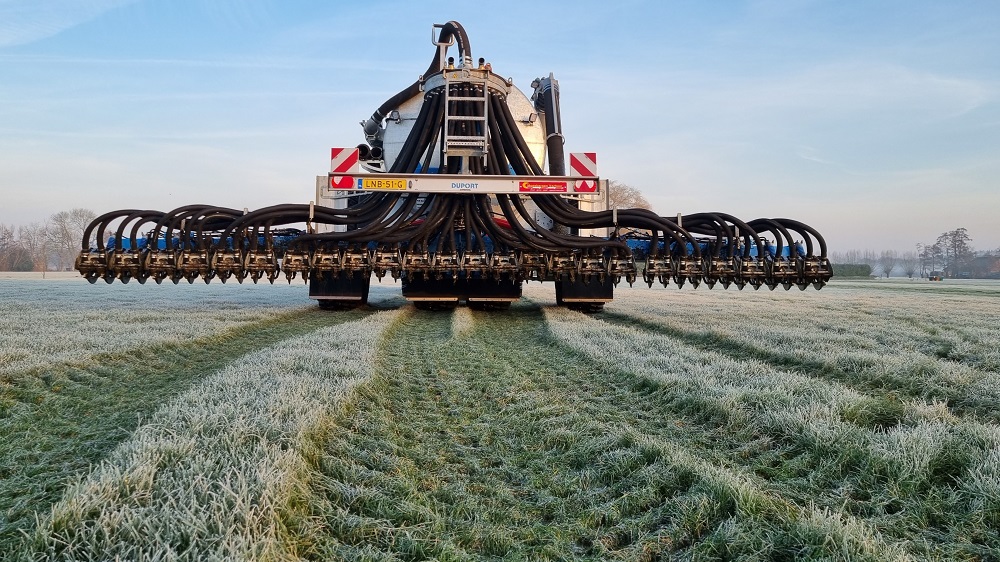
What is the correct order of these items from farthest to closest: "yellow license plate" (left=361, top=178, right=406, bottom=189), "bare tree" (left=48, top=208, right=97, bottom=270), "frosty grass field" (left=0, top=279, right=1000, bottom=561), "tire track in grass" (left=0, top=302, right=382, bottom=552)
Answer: "bare tree" (left=48, top=208, right=97, bottom=270), "yellow license plate" (left=361, top=178, right=406, bottom=189), "tire track in grass" (left=0, top=302, right=382, bottom=552), "frosty grass field" (left=0, top=279, right=1000, bottom=561)

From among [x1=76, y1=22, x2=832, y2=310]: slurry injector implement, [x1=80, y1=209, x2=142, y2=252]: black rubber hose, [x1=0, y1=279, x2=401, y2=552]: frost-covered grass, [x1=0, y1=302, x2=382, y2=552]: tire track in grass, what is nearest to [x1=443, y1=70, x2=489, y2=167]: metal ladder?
[x1=76, y1=22, x2=832, y2=310]: slurry injector implement

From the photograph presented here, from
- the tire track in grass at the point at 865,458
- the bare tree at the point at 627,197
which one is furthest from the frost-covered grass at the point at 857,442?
the bare tree at the point at 627,197

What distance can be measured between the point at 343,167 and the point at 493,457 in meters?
5.95

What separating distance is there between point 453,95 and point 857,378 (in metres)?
6.35

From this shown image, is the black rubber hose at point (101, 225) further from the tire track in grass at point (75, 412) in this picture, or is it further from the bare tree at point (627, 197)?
the bare tree at point (627, 197)

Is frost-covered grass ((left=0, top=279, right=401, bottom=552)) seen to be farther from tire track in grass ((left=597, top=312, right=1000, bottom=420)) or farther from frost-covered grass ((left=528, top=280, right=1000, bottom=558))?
tire track in grass ((left=597, top=312, right=1000, bottom=420))

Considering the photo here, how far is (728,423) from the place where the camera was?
10.2ft

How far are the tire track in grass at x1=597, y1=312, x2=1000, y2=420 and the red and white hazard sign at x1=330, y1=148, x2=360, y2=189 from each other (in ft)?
17.8

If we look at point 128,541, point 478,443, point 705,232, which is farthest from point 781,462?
point 705,232

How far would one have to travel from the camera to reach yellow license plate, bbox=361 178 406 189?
23.9 ft

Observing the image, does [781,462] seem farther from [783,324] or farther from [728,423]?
[783,324]

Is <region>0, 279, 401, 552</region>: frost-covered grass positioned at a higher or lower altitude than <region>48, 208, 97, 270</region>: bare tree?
lower

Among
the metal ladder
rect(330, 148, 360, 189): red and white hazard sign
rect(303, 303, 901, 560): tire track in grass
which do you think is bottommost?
rect(303, 303, 901, 560): tire track in grass

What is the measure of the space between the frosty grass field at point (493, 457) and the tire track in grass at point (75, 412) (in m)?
0.02
